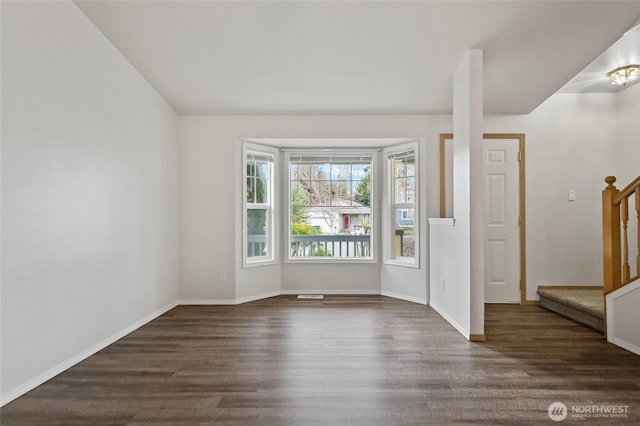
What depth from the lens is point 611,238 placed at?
3.46m

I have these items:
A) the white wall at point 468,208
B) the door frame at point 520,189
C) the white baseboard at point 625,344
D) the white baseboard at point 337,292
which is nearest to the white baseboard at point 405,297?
the white baseboard at point 337,292

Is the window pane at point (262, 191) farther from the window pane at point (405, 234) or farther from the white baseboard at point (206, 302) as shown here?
the window pane at point (405, 234)

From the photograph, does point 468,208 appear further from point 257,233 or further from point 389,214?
point 257,233

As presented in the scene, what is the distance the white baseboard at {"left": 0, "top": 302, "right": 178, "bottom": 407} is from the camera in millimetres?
2281

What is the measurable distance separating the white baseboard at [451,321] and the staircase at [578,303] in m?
1.31

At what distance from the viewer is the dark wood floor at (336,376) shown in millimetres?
2105

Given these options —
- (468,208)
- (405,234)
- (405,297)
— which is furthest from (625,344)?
(405,234)

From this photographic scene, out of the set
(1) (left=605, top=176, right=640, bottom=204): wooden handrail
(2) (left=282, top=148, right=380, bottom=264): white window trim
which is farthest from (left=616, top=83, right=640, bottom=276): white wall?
(2) (left=282, top=148, right=380, bottom=264): white window trim

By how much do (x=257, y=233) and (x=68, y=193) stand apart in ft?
8.73

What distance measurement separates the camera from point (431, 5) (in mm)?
2967

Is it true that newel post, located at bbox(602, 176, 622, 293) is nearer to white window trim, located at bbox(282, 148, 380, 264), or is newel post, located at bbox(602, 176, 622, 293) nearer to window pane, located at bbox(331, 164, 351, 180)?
white window trim, located at bbox(282, 148, 380, 264)

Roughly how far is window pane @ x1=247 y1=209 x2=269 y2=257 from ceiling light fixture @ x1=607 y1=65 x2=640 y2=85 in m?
4.49

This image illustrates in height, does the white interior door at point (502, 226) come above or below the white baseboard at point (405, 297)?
above

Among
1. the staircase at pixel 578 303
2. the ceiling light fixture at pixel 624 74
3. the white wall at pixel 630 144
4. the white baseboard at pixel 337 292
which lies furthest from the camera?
the white baseboard at pixel 337 292
